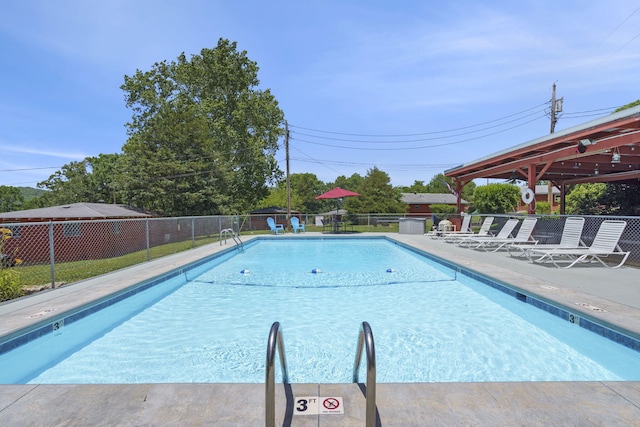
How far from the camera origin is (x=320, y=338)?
14.3ft

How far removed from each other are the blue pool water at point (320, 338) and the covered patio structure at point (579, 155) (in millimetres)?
4865

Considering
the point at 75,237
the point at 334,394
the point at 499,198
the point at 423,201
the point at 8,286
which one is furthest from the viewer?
the point at 423,201

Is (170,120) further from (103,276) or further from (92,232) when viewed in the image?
(103,276)

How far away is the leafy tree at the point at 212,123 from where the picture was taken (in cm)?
2189

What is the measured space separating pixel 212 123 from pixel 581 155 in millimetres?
24020

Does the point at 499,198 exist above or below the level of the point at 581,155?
below

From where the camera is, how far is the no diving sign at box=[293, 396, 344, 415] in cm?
209

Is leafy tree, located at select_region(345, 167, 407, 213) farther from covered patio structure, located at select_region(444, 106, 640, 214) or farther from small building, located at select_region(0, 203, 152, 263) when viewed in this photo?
small building, located at select_region(0, 203, 152, 263)

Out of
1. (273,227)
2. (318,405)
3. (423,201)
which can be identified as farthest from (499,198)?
(318,405)

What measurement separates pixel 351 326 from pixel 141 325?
2934 mm

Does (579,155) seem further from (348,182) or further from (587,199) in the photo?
(348,182)

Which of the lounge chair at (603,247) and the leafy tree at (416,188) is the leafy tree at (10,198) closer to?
the leafy tree at (416,188)

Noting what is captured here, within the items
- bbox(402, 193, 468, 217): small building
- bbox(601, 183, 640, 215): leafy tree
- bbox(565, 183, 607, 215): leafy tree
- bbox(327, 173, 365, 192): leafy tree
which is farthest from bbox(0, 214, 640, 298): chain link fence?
bbox(327, 173, 365, 192): leafy tree

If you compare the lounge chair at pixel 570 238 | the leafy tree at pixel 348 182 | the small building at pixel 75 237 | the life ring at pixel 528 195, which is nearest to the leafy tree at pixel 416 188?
the leafy tree at pixel 348 182
